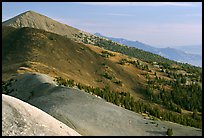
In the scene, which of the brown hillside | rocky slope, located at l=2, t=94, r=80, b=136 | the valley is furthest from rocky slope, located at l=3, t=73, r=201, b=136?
the brown hillside

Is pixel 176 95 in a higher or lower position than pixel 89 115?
lower

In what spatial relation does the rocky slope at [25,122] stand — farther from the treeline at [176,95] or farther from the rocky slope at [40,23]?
the rocky slope at [40,23]

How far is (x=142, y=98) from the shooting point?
2825 inches

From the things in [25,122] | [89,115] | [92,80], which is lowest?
[92,80]

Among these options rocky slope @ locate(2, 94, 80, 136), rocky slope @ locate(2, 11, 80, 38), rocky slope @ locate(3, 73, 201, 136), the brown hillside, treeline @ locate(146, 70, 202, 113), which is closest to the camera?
rocky slope @ locate(2, 94, 80, 136)

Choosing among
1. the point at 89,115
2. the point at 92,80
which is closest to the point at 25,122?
the point at 89,115

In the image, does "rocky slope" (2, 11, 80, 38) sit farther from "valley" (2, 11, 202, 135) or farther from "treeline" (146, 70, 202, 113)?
"treeline" (146, 70, 202, 113)

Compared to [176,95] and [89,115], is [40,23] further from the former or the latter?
[89,115]

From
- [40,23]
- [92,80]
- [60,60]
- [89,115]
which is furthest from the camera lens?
Result: [40,23]

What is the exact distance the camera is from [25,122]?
2133cm

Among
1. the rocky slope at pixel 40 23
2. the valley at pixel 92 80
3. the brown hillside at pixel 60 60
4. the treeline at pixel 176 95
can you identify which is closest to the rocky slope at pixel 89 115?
the valley at pixel 92 80

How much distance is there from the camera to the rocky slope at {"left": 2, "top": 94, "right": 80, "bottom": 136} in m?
20.7

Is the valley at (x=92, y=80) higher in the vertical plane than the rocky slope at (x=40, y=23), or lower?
lower

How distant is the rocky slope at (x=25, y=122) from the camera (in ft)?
67.8
